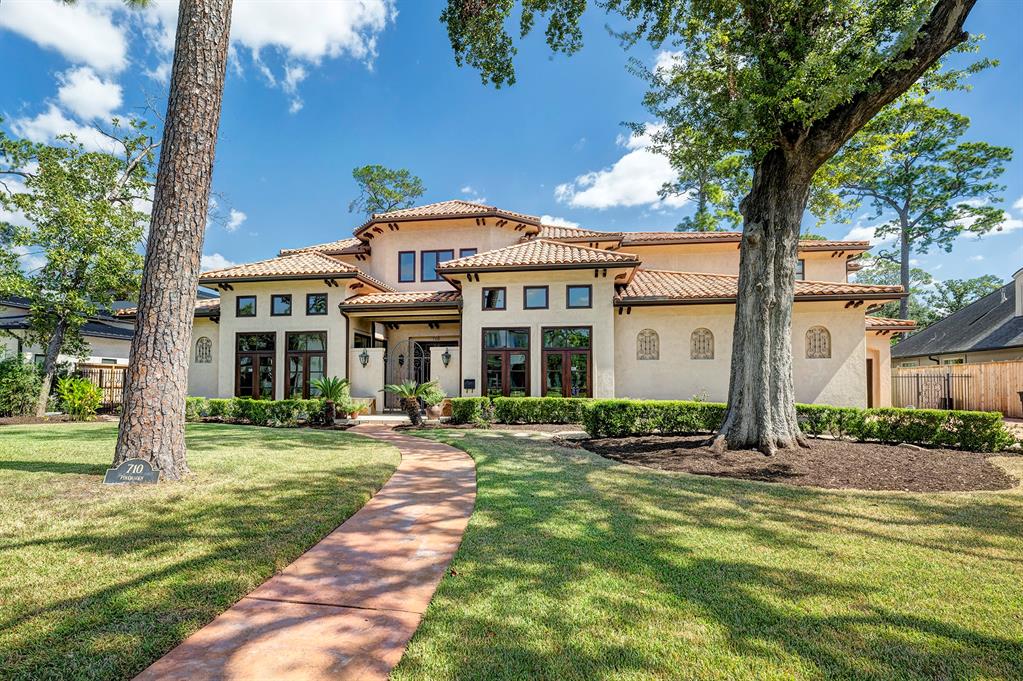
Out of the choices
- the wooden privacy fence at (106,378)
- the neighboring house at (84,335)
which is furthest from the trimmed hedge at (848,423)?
the neighboring house at (84,335)

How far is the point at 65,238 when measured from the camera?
47.1 feet

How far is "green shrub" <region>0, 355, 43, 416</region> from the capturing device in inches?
545

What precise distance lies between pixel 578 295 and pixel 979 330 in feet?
75.1

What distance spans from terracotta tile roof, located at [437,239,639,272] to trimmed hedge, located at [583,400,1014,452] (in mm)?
5419

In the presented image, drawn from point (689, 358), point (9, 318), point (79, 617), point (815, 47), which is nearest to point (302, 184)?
point (9, 318)

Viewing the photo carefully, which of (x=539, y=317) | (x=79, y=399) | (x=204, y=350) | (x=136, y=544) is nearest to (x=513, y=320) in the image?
(x=539, y=317)

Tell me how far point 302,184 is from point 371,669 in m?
25.0

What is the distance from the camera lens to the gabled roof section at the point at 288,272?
1619cm

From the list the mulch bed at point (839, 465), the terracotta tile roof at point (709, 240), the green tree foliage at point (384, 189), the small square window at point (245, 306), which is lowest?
the mulch bed at point (839, 465)

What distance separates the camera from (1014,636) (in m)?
2.54

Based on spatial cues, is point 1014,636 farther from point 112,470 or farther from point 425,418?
point 425,418

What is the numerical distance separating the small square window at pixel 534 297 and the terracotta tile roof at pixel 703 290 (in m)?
2.56

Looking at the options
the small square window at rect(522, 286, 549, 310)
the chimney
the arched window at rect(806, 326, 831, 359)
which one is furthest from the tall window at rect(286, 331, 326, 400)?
the chimney

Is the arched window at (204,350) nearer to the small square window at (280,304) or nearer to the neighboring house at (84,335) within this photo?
the neighboring house at (84,335)
